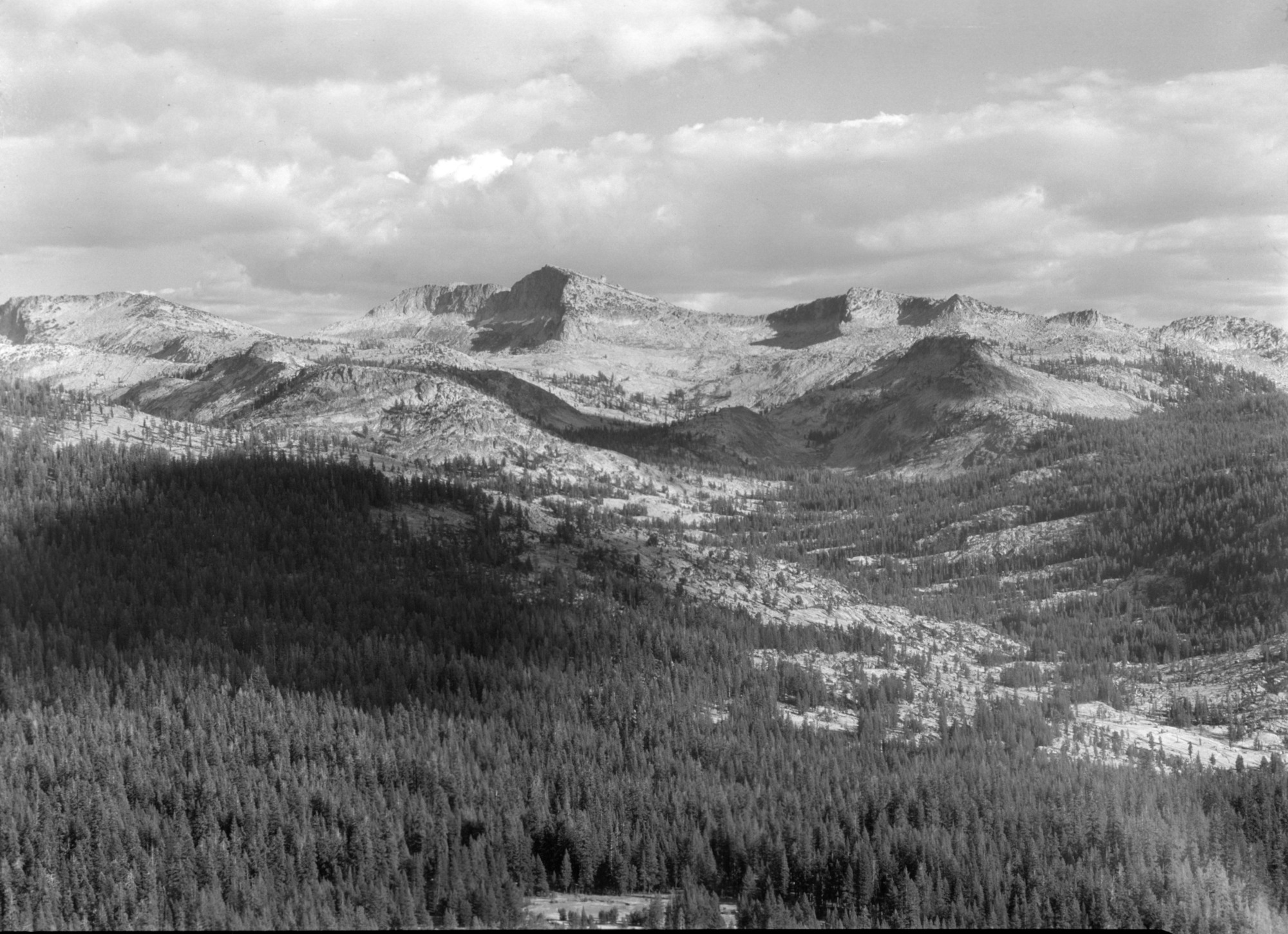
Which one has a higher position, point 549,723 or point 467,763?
point 549,723

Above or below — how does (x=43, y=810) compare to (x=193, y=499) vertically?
below

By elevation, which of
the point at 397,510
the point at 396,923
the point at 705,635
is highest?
the point at 397,510

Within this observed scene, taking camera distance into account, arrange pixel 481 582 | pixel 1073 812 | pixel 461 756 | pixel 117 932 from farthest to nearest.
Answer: pixel 481 582, pixel 461 756, pixel 1073 812, pixel 117 932

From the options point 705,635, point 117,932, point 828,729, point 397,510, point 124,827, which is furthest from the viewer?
point 397,510

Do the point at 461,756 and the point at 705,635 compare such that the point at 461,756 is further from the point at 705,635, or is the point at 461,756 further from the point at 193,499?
the point at 193,499

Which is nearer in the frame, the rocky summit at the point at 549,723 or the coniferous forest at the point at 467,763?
the coniferous forest at the point at 467,763

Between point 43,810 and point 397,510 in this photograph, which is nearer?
point 43,810

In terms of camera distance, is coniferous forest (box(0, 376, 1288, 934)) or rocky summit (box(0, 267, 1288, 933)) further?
rocky summit (box(0, 267, 1288, 933))

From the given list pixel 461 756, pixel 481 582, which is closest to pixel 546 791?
pixel 461 756
